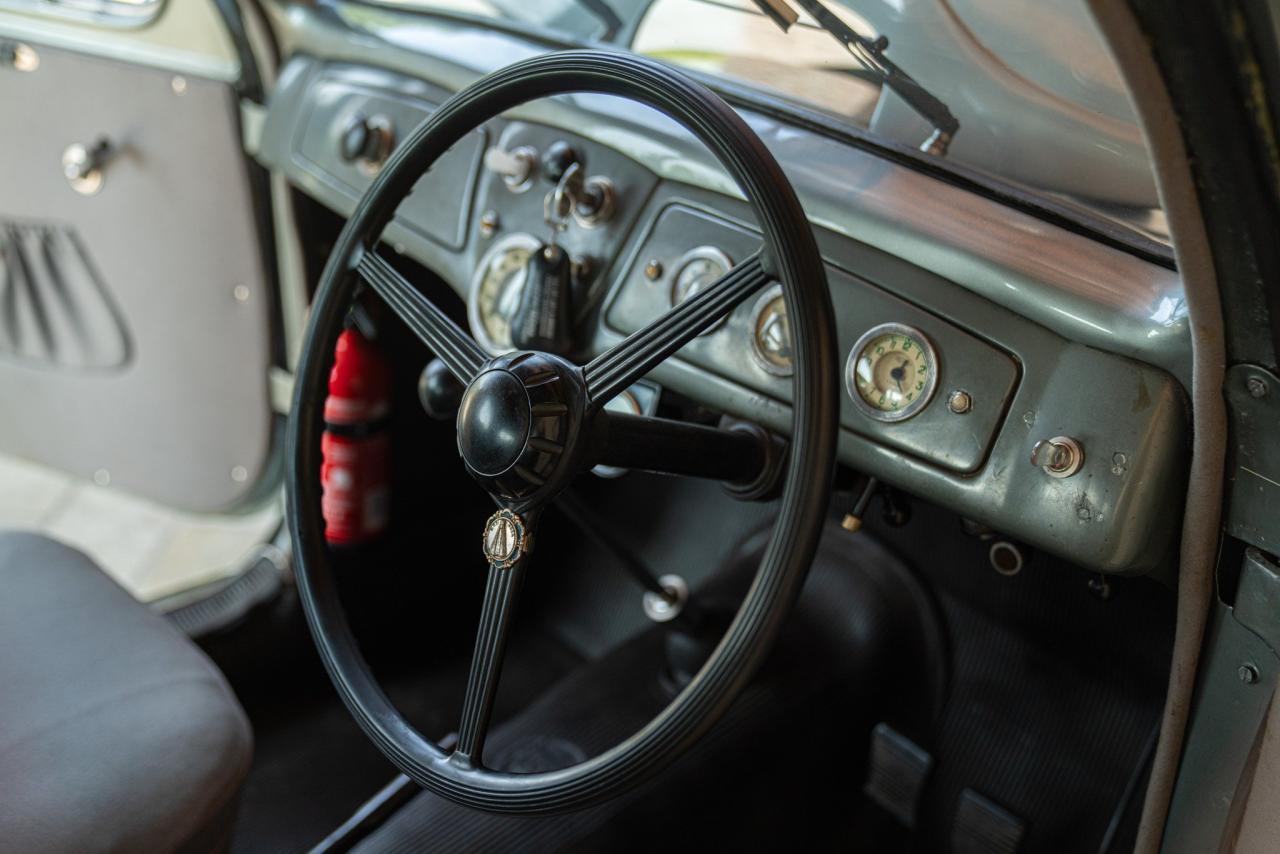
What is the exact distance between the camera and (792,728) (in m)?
1.46

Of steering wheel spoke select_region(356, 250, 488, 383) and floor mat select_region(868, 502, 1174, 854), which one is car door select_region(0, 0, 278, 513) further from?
floor mat select_region(868, 502, 1174, 854)

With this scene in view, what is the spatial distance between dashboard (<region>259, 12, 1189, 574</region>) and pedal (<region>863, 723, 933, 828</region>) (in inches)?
26.8

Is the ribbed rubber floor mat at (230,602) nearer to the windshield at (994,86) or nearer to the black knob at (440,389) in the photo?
the black knob at (440,389)

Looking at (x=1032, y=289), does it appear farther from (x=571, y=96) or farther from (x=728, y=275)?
(x=571, y=96)

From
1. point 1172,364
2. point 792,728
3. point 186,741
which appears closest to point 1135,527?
point 1172,364

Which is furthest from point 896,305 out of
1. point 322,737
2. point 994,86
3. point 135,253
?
point 135,253

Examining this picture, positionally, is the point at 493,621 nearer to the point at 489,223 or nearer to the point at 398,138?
the point at 489,223

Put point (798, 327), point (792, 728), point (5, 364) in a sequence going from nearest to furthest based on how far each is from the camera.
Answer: point (798, 327)
point (792, 728)
point (5, 364)

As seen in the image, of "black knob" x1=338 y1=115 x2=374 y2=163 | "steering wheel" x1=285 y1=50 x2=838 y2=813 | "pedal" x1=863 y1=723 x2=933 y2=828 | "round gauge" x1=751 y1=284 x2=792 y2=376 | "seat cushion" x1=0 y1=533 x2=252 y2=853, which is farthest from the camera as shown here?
"pedal" x1=863 y1=723 x2=933 y2=828

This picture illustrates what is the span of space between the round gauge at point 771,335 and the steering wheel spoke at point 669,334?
0.59ft

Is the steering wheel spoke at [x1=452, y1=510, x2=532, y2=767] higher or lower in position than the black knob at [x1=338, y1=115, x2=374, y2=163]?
lower

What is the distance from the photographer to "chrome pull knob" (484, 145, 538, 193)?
1.27 metres

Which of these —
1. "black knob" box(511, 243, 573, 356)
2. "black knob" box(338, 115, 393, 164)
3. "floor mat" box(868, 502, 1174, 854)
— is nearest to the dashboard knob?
"black knob" box(338, 115, 393, 164)

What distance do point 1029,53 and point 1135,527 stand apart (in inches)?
19.6
